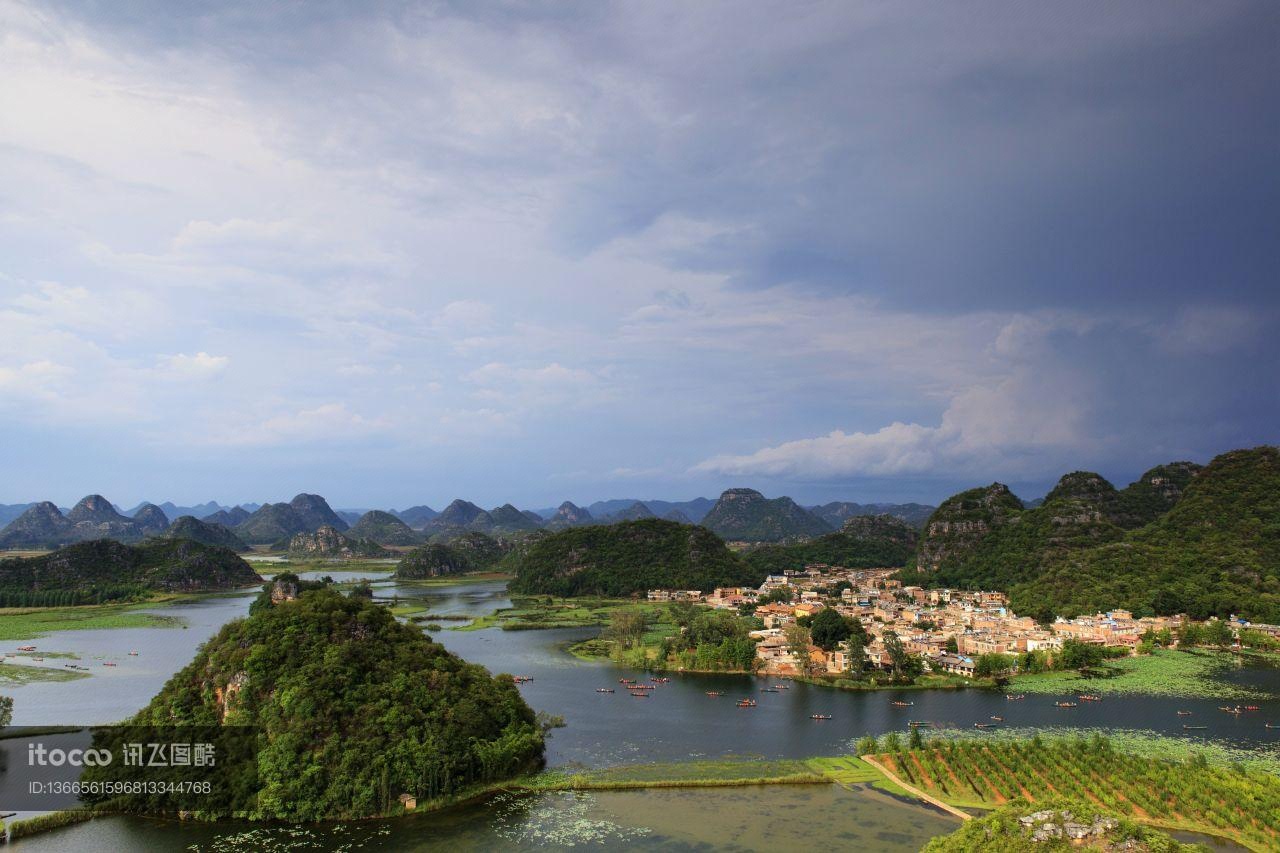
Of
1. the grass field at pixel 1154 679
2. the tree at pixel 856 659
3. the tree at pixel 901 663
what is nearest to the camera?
the grass field at pixel 1154 679

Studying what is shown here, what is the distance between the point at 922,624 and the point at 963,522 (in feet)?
148

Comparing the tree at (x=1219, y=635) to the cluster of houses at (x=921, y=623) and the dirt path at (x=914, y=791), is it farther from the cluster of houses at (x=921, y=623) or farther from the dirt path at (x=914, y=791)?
the dirt path at (x=914, y=791)

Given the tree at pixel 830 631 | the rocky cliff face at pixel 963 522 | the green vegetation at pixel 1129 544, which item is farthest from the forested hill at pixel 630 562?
the tree at pixel 830 631

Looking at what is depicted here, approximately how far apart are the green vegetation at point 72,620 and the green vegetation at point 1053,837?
255ft

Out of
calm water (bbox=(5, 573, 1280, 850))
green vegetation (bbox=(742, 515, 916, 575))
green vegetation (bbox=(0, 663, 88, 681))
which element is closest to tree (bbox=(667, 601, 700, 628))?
calm water (bbox=(5, 573, 1280, 850))

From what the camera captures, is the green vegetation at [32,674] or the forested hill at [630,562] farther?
the forested hill at [630,562]

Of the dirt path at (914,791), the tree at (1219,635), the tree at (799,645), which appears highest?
the tree at (799,645)

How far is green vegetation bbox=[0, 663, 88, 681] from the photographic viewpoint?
48.1 meters

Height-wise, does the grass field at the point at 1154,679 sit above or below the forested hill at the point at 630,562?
below

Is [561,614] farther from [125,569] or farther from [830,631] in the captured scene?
[125,569]

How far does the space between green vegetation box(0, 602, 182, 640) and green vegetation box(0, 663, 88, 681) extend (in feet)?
58.5

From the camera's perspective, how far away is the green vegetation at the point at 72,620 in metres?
70.3

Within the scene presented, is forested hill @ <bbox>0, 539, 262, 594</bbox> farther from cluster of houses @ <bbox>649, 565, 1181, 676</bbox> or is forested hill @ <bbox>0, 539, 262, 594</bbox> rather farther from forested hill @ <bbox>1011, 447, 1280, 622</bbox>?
forested hill @ <bbox>1011, 447, 1280, 622</bbox>

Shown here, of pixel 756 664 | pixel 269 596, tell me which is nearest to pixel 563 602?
pixel 269 596
